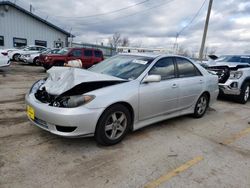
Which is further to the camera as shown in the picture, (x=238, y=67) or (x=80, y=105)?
(x=238, y=67)

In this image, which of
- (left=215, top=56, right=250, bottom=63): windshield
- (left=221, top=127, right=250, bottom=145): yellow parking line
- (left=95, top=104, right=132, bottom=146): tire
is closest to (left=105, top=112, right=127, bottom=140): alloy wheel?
(left=95, top=104, right=132, bottom=146): tire

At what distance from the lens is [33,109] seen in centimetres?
333

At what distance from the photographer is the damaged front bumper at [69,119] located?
2.96 meters

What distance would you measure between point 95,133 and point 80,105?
500 mm

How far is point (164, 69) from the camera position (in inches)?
168

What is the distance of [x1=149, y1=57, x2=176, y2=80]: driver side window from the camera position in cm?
407

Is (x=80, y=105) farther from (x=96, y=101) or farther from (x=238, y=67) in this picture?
A: (x=238, y=67)

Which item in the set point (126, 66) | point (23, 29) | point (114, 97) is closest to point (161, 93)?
point (126, 66)

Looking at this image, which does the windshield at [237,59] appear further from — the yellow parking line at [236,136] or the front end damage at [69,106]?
the front end damage at [69,106]

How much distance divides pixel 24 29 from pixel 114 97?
22.1 meters

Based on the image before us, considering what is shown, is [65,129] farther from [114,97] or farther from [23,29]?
[23,29]

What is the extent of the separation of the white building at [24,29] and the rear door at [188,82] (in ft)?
68.0

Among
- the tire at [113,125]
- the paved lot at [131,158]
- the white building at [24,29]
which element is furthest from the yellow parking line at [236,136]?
the white building at [24,29]

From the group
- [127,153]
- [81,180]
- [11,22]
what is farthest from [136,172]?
[11,22]
